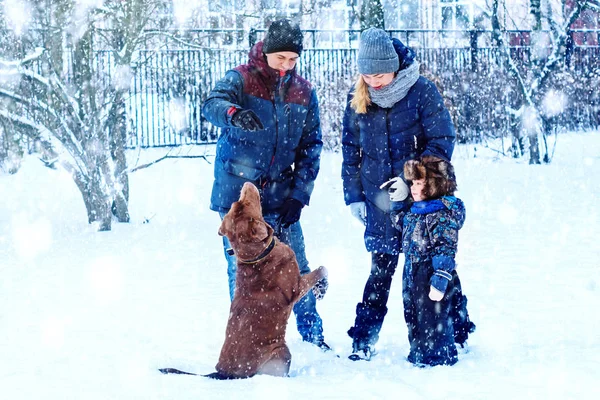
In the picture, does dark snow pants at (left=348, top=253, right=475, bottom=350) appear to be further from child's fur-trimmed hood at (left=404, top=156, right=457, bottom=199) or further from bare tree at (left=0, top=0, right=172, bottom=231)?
bare tree at (left=0, top=0, right=172, bottom=231)

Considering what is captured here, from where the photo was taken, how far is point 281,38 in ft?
13.9

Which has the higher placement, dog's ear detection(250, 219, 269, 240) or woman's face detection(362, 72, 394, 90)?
woman's face detection(362, 72, 394, 90)

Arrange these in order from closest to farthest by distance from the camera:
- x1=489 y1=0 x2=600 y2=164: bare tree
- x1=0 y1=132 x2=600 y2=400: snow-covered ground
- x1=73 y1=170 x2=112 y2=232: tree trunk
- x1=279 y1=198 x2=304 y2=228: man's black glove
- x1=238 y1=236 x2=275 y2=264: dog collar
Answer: x1=0 y1=132 x2=600 y2=400: snow-covered ground → x1=238 y1=236 x2=275 y2=264: dog collar → x1=279 y1=198 x2=304 y2=228: man's black glove → x1=73 y1=170 x2=112 y2=232: tree trunk → x1=489 y1=0 x2=600 y2=164: bare tree

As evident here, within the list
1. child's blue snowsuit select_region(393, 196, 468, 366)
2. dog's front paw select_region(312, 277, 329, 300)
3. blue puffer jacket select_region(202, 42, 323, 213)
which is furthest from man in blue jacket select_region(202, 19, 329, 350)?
child's blue snowsuit select_region(393, 196, 468, 366)

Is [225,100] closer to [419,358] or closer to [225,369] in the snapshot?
[225,369]

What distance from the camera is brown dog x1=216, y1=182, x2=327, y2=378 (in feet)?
12.5

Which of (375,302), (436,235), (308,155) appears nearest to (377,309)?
(375,302)

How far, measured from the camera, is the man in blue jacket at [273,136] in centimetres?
428

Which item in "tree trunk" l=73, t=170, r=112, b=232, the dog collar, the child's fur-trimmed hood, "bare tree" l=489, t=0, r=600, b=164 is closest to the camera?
the dog collar

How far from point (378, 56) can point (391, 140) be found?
0.48 meters

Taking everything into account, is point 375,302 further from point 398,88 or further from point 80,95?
point 80,95

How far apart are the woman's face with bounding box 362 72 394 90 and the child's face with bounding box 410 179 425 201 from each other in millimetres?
578

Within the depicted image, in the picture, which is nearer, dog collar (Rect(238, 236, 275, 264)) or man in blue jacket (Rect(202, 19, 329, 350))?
dog collar (Rect(238, 236, 275, 264))

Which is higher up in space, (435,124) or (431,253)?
(435,124)
